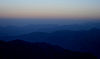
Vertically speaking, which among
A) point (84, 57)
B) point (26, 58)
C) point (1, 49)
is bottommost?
point (84, 57)

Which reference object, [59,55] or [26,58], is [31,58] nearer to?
[26,58]

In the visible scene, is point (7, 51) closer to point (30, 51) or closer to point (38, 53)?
point (30, 51)

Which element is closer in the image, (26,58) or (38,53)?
(26,58)

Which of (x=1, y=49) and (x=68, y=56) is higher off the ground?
(x=1, y=49)

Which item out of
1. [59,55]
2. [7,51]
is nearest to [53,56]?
[59,55]

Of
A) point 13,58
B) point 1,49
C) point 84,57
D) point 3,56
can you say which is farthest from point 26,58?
point 84,57

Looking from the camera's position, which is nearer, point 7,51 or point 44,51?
Answer: point 7,51

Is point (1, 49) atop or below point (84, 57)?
atop

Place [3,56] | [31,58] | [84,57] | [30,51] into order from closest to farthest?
1. [3,56]
2. [31,58]
3. [30,51]
4. [84,57]

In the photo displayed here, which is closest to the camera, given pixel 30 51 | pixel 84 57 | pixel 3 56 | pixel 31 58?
pixel 3 56
